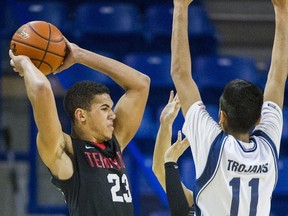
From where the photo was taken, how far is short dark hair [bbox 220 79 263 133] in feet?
9.67

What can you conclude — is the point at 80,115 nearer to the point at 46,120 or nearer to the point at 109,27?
the point at 46,120

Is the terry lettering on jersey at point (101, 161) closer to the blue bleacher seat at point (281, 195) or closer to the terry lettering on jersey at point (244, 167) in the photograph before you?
the terry lettering on jersey at point (244, 167)

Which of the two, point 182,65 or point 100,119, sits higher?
point 182,65

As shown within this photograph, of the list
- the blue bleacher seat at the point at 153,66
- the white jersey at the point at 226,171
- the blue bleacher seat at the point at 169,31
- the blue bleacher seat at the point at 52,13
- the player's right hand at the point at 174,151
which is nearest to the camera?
the white jersey at the point at 226,171

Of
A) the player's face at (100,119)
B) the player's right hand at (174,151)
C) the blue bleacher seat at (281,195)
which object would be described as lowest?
the blue bleacher seat at (281,195)

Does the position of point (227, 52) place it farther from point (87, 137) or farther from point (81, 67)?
point (87, 137)

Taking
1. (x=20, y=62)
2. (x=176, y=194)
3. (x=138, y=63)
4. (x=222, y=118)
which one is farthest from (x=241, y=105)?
(x=138, y=63)

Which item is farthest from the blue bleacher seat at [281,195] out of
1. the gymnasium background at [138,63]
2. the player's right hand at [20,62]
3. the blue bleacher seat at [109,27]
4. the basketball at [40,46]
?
the player's right hand at [20,62]

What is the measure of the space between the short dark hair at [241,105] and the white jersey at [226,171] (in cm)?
6

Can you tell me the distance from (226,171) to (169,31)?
4.94m

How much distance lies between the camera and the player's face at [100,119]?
366 cm

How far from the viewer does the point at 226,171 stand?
9.52 ft

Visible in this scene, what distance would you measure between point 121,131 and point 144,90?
244 millimetres

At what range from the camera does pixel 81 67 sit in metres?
6.62
